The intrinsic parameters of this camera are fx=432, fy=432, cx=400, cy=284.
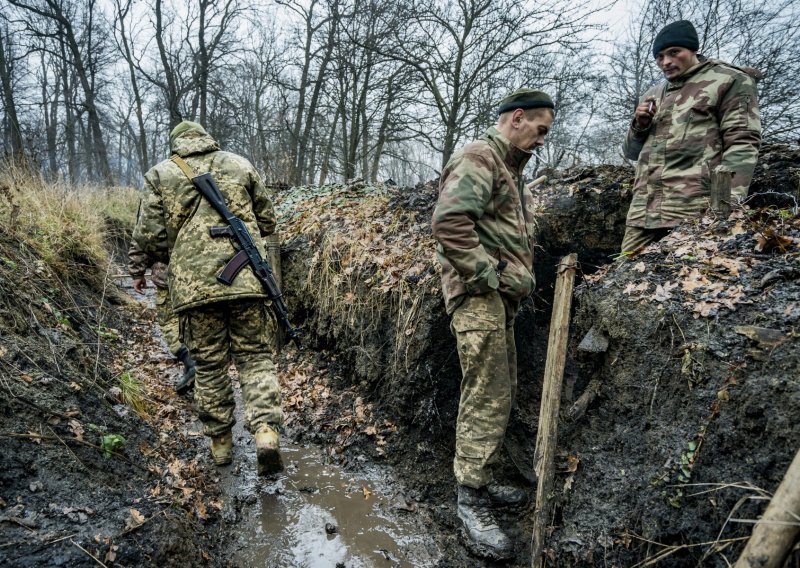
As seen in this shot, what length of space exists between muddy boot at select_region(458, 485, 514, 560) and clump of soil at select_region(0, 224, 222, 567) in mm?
1562

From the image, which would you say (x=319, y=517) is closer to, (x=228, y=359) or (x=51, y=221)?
(x=228, y=359)

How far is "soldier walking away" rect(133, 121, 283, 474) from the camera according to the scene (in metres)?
3.22

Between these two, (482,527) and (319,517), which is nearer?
(482,527)

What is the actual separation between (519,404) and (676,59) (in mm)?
3253

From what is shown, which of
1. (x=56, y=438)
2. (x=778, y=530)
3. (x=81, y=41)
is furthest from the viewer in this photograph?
(x=81, y=41)

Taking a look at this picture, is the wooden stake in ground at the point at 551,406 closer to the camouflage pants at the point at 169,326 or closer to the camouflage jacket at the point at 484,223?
the camouflage jacket at the point at 484,223

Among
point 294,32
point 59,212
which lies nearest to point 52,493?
point 59,212

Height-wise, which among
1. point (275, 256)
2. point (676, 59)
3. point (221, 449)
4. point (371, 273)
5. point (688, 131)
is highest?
point (676, 59)

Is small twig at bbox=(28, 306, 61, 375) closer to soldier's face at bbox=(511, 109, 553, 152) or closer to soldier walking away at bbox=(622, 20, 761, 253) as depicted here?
soldier's face at bbox=(511, 109, 553, 152)

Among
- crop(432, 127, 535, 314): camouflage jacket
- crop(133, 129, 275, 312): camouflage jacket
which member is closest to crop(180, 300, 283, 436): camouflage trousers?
crop(133, 129, 275, 312): camouflage jacket

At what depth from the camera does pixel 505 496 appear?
2.99 meters

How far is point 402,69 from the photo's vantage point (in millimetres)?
9625

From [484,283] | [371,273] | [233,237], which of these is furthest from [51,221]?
[484,283]

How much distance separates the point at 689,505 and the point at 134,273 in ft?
13.5
